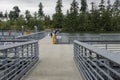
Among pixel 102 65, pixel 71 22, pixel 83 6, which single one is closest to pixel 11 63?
pixel 102 65

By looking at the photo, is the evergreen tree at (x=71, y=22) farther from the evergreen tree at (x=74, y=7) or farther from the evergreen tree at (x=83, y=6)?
the evergreen tree at (x=83, y=6)

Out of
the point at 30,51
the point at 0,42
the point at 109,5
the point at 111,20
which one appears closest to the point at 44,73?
the point at 30,51

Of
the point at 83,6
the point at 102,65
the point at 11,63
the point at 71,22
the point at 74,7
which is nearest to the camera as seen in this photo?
the point at 102,65

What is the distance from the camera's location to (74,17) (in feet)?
349

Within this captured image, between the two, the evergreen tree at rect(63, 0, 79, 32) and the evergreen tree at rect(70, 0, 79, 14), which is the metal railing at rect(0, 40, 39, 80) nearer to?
the evergreen tree at rect(63, 0, 79, 32)

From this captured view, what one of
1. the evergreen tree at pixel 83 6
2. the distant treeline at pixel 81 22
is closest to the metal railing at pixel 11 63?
the distant treeline at pixel 81 22

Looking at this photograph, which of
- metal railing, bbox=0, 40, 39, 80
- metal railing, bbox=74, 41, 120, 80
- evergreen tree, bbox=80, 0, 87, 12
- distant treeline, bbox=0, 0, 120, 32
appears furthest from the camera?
evergreen tree, bbox=80, 0, 87, 12

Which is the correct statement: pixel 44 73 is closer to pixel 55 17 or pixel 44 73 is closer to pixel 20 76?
pixel 20 76

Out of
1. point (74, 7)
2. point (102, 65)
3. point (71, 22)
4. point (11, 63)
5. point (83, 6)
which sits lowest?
point (11, 63)

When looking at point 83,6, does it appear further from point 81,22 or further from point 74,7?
point 81,22

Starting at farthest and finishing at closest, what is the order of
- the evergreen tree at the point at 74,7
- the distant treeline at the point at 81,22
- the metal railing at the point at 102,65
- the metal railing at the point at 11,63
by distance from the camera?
1. the evergreen tree at the point at 74,7
2. the distant treeline at the point at 81,22
3. the metal railing at the point at 11,63
4. the metal railing at the point at 102,65

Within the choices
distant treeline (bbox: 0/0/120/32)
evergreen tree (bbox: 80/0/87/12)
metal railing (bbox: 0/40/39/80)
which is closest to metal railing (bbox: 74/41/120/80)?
metal railing (bbox: 0/40/39/80)

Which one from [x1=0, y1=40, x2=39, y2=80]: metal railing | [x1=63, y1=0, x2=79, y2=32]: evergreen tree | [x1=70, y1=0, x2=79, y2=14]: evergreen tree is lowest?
[x1=0, y1=40, x2=39, y2=80]: metal railing

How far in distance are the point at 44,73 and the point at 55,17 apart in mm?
105196
